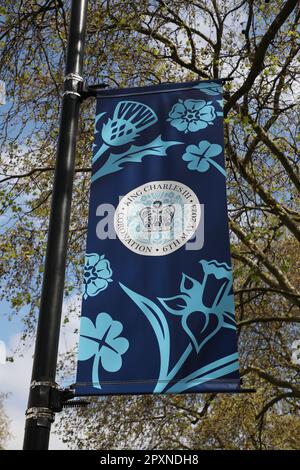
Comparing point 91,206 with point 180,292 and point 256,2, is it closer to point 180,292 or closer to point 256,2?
A: point 180,292

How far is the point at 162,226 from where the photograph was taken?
4227mm

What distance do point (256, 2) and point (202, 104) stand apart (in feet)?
21.1

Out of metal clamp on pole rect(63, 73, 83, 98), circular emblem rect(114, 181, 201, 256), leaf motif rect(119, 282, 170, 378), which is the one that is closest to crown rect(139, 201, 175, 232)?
circular emblem rect(114, 181, 201, 256)

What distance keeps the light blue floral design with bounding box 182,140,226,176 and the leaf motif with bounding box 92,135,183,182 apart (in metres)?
0.14

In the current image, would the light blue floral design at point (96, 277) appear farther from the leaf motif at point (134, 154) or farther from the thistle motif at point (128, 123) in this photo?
the thistle motif at point (128, 123)

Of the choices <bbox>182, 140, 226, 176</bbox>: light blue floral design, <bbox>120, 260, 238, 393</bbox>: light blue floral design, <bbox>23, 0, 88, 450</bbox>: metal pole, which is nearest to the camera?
<bbox>23, 0, 88, 450</bbox>: metal pole

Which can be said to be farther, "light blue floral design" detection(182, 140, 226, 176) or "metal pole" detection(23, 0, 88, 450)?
"light blue floral design" detection(182, 140, 226, 176)

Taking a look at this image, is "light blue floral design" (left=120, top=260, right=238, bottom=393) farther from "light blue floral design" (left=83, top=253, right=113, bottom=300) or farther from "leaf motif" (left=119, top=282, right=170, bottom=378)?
"light blue floral design" (left=83, top=253, right=113, bottom=300)

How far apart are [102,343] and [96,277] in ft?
1.55

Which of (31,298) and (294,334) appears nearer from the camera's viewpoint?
(31,298)

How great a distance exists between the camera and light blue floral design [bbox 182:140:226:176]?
442 centimetres

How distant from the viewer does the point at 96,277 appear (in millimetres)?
4133

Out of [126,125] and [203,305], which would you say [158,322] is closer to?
[203,305]

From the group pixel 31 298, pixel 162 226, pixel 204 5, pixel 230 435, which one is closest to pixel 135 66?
pixel 204 5
